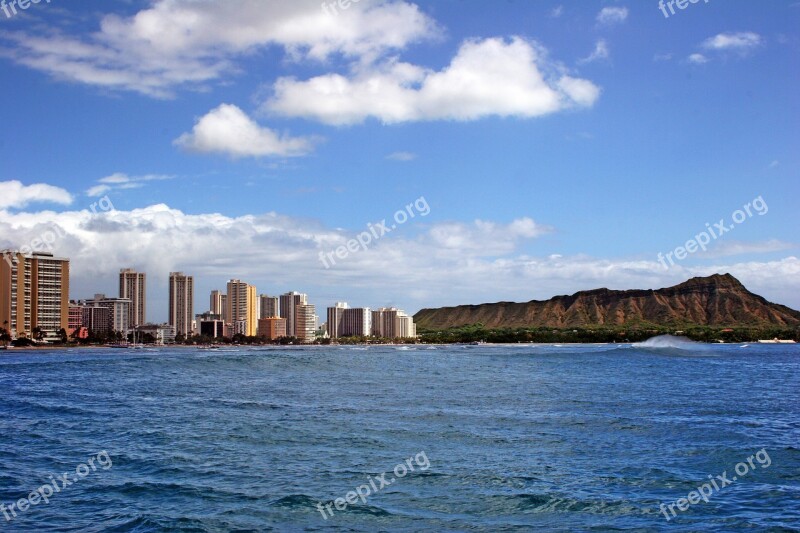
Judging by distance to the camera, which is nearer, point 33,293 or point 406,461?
point 406,461

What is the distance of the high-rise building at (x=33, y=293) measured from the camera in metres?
181

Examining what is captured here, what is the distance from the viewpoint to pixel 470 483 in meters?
18.1

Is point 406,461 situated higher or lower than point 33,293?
lower

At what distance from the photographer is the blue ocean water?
50.5 feet

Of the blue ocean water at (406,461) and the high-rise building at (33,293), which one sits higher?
the high-rise building at (33,293)

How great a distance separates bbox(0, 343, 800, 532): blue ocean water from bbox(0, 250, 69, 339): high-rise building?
164m

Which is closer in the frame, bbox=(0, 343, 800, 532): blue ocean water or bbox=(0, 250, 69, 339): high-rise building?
bbox=(0, 343, 800, 532): blue ocean water

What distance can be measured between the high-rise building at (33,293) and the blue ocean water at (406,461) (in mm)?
164291

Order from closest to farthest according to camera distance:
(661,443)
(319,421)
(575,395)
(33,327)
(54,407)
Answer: (661,443), (319,421), (54,407), (575,395), (33,327)

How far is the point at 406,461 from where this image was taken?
68.2 ft

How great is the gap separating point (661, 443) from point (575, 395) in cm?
1739

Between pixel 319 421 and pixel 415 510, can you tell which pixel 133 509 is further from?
pixel 319 421

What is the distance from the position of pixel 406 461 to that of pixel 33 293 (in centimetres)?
19934

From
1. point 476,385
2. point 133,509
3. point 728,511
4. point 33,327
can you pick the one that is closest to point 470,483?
point 728,511
